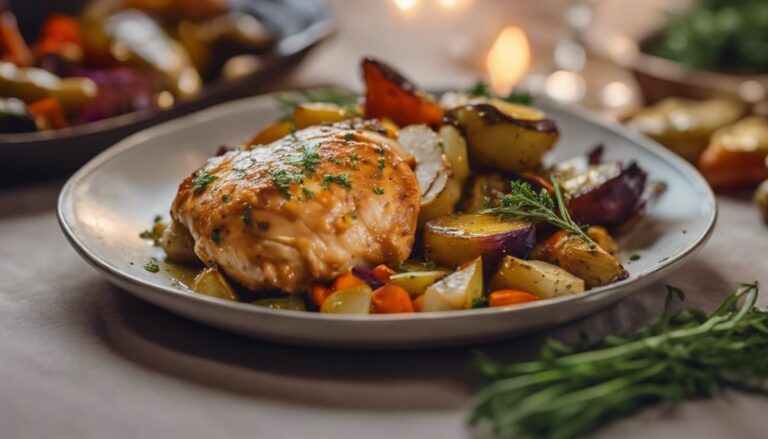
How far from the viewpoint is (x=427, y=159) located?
2.82 m

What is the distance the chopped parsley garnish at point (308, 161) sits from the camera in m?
2.45

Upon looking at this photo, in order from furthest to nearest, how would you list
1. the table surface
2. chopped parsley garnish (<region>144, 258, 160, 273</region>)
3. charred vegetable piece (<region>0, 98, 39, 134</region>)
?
charred vegetable piece (<region>0, 98, 39, 134</region>)
chopped parsley garnish (<region>144, 258, 160, 273</region>)
the table surface

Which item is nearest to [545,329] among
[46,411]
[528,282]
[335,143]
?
[528,282]

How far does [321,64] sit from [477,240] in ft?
10.4

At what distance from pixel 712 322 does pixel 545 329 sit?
432mm

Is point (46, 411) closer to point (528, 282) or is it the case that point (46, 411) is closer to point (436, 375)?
point (436, 375)

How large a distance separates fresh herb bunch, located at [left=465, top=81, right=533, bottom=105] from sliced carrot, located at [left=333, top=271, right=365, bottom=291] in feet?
3.83

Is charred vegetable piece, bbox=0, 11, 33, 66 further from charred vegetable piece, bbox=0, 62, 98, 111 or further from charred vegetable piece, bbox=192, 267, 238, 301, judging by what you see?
charred vegetable piece, bbox=192, 267, 238, 301

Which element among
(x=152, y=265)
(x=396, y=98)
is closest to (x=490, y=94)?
(x=396, y=98)

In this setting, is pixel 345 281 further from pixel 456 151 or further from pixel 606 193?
pixel 606 193

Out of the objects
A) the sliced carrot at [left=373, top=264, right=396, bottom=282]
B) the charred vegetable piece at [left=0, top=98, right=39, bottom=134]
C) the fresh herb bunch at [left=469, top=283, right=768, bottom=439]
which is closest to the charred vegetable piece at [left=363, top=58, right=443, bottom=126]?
the sliced carrot at [left=373, top=264, right=396, bottom=282]

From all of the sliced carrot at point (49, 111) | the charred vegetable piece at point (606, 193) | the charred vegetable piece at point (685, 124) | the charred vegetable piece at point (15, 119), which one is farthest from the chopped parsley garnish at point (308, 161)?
the charred vegetable piece at point (685, 124)

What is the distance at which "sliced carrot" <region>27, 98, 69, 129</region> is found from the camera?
155 inches

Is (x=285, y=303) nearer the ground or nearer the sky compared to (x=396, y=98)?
nearer the ground
